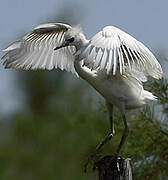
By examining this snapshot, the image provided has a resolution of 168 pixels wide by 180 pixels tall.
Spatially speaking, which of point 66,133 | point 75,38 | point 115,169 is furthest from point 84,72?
point 66,133

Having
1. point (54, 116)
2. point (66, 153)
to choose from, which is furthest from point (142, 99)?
point (54, 116)

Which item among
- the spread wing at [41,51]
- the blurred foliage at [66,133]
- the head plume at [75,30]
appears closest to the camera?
the head plume at [75,30]

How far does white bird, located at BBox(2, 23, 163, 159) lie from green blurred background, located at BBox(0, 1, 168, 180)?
0.84 meters

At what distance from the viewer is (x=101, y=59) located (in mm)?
4117

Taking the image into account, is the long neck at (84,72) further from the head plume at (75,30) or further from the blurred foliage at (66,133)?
the blurred foliage at (66,133)

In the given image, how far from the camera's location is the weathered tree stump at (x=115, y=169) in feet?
12.5

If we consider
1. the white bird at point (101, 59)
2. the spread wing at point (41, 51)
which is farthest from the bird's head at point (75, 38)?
the spread wing at point (41, 51)

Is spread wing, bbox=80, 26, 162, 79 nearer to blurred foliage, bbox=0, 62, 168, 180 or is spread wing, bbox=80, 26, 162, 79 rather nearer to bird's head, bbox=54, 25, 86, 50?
bird's head, bbox=54, 25, 86, 50

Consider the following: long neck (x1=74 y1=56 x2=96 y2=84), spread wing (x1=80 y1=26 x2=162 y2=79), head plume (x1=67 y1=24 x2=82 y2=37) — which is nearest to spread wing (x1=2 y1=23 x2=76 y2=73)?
head plume (x1=67 y1=24 x2=82 y2=37)

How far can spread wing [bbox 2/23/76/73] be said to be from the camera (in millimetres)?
5070

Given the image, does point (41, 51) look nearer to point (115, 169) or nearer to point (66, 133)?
point (115, 169)

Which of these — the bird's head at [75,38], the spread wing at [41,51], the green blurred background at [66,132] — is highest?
the bird's head at [75,38]

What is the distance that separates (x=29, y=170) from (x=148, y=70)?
288 inches

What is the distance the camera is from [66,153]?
32.2 ft
